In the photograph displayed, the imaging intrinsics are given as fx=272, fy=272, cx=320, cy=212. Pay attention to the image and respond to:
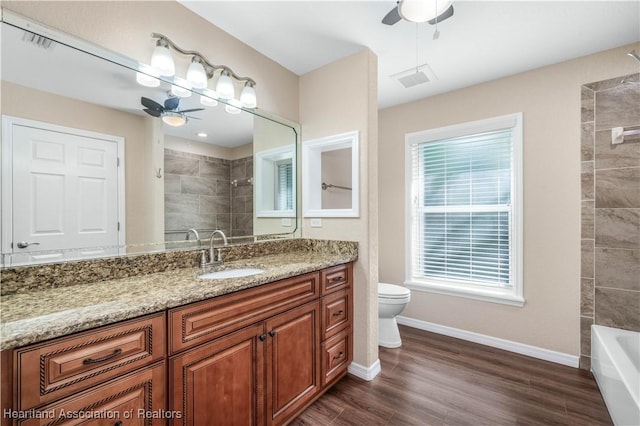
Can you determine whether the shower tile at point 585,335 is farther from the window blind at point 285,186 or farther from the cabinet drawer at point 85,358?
the cabinet drawer at point 85,358

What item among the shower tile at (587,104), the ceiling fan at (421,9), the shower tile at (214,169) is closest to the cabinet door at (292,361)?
the shower tile at (214,169)

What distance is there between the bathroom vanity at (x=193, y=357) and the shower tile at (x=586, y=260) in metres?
1.98

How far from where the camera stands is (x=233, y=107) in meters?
1.96

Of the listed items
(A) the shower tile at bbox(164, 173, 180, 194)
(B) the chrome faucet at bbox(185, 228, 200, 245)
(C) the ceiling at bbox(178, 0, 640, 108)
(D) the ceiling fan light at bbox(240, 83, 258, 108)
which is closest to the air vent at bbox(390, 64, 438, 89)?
(C) the ceiling at bbox(178, 0, 640, 108)

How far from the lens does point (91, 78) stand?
134 centimetres

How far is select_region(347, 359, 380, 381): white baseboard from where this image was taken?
79.7 inches

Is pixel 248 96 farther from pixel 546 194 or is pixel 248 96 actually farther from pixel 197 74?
pixel 546 194

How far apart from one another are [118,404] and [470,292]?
9.03 feet

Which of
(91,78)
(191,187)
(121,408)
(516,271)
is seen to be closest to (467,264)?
(516,271)

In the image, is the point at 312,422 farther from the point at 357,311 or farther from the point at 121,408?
the point at 121,408

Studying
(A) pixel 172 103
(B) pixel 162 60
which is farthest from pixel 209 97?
(B) pixel 162 60

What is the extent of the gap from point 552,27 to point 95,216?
3.01m

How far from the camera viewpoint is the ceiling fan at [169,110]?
5.08 ft

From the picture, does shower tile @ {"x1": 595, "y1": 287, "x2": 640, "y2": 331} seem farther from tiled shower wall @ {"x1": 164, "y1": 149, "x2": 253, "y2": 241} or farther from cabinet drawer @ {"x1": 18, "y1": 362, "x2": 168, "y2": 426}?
cabinet drawer @ {"x1": 18, "y1": 362, "x2": 168, "y2": 426}
